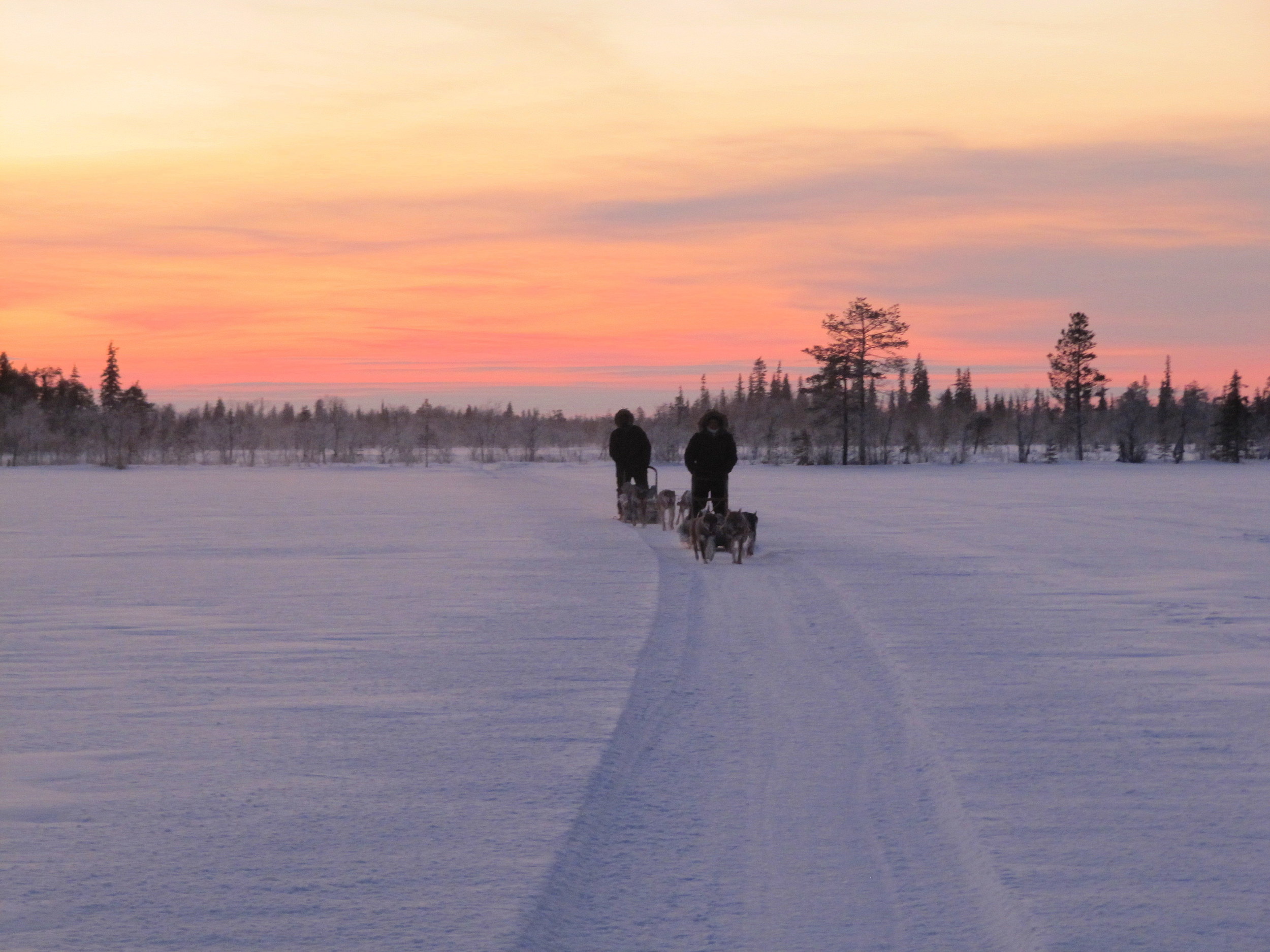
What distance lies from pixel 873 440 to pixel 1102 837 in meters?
71.4

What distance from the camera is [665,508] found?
66.9ft

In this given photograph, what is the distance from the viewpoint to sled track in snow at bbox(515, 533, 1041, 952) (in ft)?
12.6

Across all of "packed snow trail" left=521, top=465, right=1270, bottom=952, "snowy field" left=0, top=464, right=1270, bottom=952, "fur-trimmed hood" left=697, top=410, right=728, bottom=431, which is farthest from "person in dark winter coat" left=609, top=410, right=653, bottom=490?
"packed snow trail" left=521, top=465, right=1270, bottom=952

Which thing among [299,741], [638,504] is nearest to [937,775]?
[299,741]

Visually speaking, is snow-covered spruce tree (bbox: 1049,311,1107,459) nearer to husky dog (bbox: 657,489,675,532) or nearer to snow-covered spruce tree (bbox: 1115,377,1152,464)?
snow-covered spruce tree (bbox: 1115,377,1152,464)

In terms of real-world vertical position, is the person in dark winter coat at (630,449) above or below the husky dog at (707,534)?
above

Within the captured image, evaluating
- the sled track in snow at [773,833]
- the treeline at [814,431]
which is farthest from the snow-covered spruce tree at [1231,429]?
the sled track in snow at [773,833]

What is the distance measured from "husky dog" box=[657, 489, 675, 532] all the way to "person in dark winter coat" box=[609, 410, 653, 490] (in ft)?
1.90

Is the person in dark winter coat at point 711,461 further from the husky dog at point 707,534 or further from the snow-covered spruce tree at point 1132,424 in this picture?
the snow-covered spruce tree at point 1132,424

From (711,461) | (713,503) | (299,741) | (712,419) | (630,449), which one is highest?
(712,419)

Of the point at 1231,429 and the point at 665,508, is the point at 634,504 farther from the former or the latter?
the point at 1231,429

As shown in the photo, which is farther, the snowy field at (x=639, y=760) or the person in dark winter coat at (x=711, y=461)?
the person in dark winter coat at (x=711, y=461)

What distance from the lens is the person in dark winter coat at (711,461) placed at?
15820 millimetres

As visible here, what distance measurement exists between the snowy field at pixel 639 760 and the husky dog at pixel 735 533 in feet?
1.29
